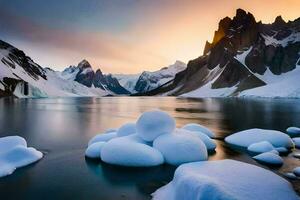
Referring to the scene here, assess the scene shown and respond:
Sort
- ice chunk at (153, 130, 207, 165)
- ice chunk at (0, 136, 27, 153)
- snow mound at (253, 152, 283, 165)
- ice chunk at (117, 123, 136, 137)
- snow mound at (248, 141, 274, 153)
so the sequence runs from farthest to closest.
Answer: ice chunk at (117, 123, 136, 137), snow mound at (248, 141, 274, 153), ice chunk at (0, 136, 27, 153), snow mound at (253, 152, 283, 165), ice chunk at (153, 130, 207, 165)

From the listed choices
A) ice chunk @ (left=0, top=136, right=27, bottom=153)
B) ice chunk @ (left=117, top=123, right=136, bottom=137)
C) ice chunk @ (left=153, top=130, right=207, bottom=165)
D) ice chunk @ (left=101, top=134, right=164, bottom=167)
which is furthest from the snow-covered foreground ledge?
ice chunk @ (left=153, top=130, right=207, bottom=165)

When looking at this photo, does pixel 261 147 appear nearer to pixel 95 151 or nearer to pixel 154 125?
pixel 154 125

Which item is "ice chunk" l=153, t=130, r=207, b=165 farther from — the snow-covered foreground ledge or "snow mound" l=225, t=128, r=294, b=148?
the snow-covered foreground ledge

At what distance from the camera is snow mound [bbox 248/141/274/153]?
66.7 feet

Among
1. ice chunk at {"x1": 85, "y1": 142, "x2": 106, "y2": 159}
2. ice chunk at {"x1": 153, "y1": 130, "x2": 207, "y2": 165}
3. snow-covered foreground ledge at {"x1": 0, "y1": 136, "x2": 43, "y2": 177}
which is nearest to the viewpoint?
snow-covered foreground ledge at {"x1": 0, "y1": 136, "x2": 43, "y2": 177}

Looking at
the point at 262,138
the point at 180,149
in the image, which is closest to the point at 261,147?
the point at 262,138

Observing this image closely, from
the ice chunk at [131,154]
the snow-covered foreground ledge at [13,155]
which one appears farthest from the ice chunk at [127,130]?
the snow-covered foreground ledge at [13,155]

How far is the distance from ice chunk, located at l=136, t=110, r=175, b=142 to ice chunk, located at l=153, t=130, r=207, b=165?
3.14ft

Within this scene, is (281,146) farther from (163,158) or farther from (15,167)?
(15,167)

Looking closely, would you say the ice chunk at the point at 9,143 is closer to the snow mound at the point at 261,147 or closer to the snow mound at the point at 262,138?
the snow mound at the point at 261,147

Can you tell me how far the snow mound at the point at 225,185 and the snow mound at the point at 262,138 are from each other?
32.6 feet

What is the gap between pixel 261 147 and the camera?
→ 20594 millimetres

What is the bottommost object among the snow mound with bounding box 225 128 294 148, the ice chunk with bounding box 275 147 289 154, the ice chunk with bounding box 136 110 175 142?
the ice chunk with bounding box 275 147 289 154

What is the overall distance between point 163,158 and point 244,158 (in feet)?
17.8
